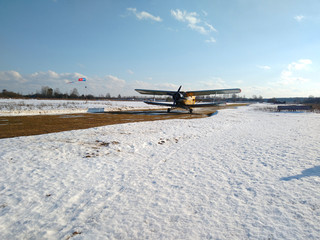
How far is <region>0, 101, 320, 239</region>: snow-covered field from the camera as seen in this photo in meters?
2.56

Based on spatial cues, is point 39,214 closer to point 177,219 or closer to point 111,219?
point 111,219

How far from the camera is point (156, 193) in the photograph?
3576mm

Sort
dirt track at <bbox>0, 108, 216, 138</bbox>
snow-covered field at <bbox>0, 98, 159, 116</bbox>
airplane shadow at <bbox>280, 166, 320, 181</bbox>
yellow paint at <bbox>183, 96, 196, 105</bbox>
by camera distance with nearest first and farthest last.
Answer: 1. airplane shadow at <bbox>280, 166, 320, 181</bbox>
2. dirt track at <bbox>0, 108, 216, 138</bbox>
3. snow-covered field at <bbox>0, 98, 159, 116</bbox>
4. yellow paint at <bbox>183, 96, 196, 105</bbox>

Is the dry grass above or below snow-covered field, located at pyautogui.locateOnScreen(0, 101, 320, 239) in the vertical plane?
above

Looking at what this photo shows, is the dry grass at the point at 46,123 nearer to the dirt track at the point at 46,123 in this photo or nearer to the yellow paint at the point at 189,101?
the dirt track at the point at 46,123

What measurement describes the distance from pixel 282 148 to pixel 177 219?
639 centimetres

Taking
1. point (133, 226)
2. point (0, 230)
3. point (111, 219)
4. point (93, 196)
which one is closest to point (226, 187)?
point (133, 226)

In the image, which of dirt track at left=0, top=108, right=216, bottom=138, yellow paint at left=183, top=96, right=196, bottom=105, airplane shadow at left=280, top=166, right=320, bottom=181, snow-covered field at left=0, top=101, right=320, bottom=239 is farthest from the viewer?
yellow paint at left=183, top=96, right=196, bottom=105

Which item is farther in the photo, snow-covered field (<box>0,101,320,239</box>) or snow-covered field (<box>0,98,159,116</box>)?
snow-covered field (<box>0,98,159,116</box>)

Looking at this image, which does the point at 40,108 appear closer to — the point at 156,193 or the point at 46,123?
the point at 46,123

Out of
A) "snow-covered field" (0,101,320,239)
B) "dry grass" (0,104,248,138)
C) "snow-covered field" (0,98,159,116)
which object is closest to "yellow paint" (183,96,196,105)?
"dry grass" (0,104,248,138)

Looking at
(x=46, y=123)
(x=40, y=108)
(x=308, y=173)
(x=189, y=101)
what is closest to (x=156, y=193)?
(x=308, y=173)

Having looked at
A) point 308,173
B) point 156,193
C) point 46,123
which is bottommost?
point 156,193

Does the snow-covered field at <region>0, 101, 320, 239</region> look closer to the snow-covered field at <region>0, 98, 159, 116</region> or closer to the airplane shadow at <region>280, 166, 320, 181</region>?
the airplane shadow at <region>280, 166, 320, 181</region>
